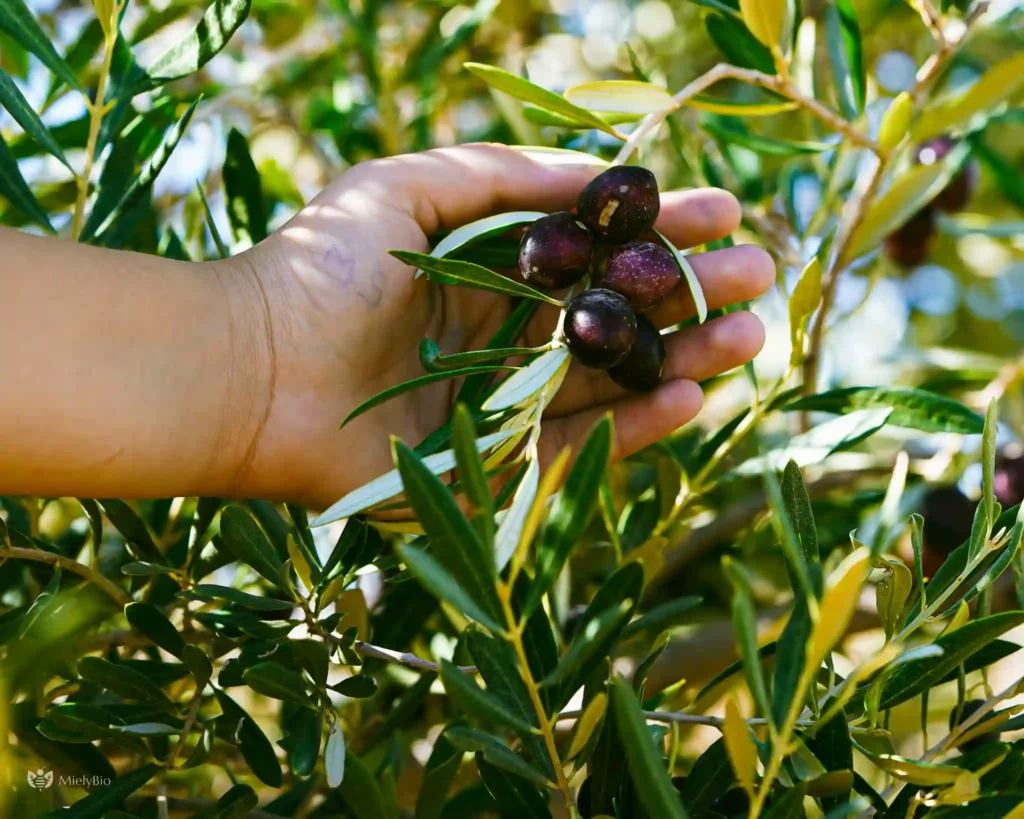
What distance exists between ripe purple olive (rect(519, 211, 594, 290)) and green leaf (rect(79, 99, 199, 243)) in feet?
1.19

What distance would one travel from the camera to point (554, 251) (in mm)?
951

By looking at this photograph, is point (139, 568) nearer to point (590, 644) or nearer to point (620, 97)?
point (590, 644)

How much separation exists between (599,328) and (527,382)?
0.08 metres

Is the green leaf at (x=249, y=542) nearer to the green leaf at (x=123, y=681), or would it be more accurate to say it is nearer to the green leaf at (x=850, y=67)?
the green leaf at (x=123, y=681)

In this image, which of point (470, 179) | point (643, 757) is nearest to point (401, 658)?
point (643, 757)

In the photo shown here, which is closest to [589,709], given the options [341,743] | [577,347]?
[341,743]

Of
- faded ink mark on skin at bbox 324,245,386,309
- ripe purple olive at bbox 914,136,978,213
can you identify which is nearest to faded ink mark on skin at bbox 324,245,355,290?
faded ink mark on skin at bbox 324,245,386,309

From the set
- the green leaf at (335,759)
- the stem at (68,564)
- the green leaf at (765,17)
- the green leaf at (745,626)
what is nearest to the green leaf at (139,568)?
the stem at (68,564)

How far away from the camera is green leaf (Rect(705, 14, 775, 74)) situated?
1.15 metres

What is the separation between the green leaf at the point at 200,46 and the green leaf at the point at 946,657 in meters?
0.83

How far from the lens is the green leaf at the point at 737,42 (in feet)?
3.76

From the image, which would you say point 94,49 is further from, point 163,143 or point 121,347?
point 121,347

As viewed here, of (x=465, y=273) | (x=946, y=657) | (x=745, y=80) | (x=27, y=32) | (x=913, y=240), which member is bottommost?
(x=913, y=240)

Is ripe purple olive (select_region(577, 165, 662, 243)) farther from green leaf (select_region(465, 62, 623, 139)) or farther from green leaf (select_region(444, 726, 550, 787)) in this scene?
green leaf (select_region(444, 726, 550, 787))
